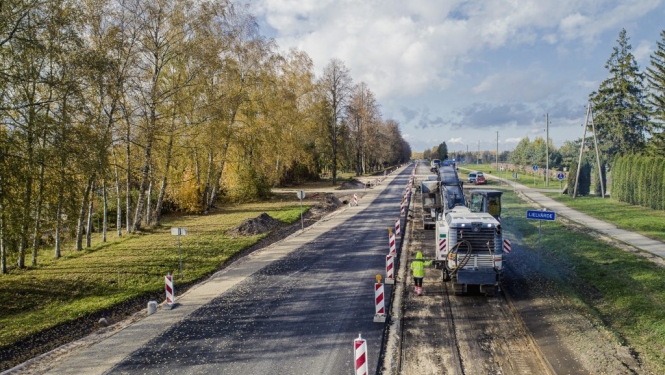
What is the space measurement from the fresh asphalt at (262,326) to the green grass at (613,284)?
5.61 m

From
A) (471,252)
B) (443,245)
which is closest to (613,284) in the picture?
(471,252)

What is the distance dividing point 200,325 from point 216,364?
2.50m

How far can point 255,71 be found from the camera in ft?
111

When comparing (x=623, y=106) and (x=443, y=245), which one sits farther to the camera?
(x=623, y=106)

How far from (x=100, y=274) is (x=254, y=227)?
942 centimetres

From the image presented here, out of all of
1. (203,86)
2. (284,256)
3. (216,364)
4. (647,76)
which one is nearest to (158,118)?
(203,86)

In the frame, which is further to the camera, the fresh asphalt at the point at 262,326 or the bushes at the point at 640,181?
the bushes at the point at 640,181

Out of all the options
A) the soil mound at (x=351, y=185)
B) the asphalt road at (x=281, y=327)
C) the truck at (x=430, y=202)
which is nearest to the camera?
the asphalt road at (x=281, y=327)

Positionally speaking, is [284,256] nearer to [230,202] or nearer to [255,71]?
[255,71]

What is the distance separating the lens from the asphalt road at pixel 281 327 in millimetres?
8594

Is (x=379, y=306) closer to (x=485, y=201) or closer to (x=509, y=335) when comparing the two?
(x=509, y=335)

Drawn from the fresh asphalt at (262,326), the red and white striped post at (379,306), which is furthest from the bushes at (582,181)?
the red and white striped post at (379,306)

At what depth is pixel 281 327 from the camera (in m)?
10.5

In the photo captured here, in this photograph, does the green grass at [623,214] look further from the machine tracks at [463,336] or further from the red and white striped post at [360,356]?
Result: the red and white striped post at [360,356]
